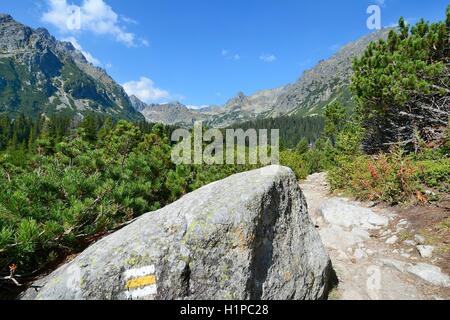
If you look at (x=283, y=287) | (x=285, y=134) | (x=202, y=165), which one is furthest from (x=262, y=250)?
(x=285, y=134)

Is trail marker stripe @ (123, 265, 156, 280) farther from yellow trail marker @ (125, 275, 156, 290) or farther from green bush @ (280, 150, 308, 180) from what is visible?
green bush @ (280, 150, 308, 180)

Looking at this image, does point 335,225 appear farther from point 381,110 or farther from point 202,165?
point 381,110

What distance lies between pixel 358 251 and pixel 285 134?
175 m

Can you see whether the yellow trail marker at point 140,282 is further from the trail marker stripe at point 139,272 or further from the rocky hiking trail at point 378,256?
the rocky hiking trail at point 378,256

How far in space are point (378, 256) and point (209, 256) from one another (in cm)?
463

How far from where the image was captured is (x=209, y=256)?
3.78 m

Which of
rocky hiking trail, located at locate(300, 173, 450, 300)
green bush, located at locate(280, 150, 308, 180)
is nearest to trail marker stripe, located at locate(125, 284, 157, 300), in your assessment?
rocky hiking trail, located at locate(300, 173, 450, 300)

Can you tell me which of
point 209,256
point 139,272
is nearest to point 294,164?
point 209,256

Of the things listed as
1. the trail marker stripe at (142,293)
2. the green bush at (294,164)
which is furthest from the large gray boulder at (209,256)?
the green bush at (294,164)

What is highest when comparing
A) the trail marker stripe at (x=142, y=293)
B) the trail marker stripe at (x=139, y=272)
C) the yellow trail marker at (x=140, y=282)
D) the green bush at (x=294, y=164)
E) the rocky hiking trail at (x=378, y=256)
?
the green bush at (x=294, y=164)

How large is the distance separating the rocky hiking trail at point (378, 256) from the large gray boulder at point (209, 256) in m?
1.10

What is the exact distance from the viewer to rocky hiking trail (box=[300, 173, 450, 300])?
5195mm

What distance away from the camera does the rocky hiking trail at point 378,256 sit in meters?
5.20

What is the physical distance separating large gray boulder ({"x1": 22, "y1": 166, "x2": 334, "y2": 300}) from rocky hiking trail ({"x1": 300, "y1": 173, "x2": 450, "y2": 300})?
3.62 ft
